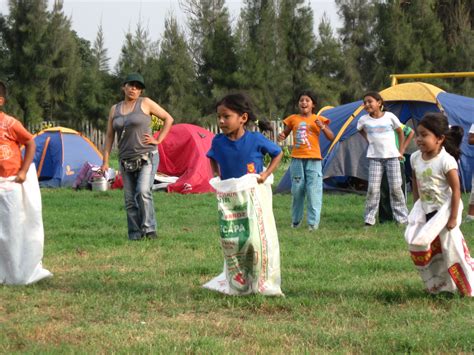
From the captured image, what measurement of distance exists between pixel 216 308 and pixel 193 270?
1.43 m

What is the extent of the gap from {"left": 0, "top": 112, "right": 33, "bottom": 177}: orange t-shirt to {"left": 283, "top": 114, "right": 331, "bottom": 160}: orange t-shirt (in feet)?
13.1

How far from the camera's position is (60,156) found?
17.8 metres

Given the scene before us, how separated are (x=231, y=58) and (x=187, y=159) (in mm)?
14156

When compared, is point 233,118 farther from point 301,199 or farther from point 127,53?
point 127,53

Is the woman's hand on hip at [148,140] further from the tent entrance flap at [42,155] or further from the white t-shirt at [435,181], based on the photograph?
the tent entrance flap at [42,155]

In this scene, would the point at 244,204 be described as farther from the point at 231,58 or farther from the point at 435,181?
the point at 231,58

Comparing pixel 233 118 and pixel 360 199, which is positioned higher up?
pixel 233 118

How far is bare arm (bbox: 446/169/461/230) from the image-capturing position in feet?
17.9

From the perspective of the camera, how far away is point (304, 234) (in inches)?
364

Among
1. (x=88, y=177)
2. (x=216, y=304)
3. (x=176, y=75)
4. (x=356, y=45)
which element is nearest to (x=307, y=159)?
(x=216, y=304)

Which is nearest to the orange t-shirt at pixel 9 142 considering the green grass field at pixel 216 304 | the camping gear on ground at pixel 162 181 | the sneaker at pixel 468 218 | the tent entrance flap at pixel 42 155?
the green grass field at pixel 216 304

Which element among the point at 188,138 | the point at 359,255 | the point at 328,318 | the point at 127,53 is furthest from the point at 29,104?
the point at 328,318

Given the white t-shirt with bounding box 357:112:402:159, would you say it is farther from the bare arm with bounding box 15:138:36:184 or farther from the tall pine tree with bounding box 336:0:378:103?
the tall pine tree with bounding box 336:0:378:103

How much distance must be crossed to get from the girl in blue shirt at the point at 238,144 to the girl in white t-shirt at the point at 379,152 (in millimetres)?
4153
